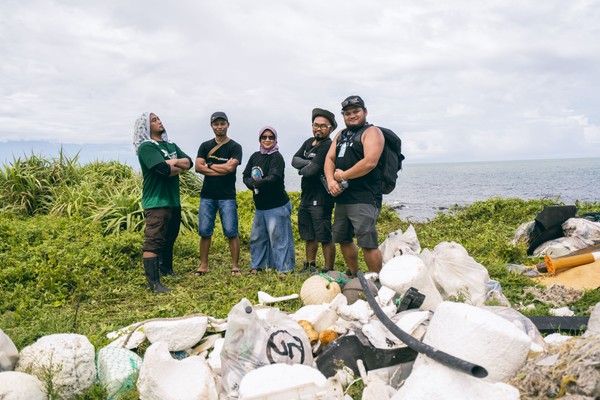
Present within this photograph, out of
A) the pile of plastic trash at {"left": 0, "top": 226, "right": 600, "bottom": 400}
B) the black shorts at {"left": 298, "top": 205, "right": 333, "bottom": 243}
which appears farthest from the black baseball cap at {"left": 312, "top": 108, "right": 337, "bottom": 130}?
the pile of plastic trash at {"left": 0, "top": 226, "right": 600, "bottom": 400}

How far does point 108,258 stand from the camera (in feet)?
21.0

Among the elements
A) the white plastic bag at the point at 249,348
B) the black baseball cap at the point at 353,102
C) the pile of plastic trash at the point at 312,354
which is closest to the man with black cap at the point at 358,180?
the black baseball cap at the point at 353,102

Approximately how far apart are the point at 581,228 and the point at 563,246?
42 centimetres

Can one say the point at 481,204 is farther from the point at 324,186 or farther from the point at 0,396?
the point at 0,396

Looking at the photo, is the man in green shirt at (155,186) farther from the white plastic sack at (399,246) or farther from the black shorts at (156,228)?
the white plastic sack at (399,246)

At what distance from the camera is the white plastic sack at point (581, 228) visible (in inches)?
251

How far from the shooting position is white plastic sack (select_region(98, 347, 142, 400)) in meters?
2.88

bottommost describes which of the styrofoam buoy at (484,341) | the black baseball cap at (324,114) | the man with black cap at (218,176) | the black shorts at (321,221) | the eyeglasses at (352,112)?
the styrofoam buoy at (484,341)

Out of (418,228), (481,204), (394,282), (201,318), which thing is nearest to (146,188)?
(201,318)

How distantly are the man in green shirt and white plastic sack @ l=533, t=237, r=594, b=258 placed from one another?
15.9 ft

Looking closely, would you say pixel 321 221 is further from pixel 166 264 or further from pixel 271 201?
pixel 166 264

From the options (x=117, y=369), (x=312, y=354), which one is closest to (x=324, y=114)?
(x=312, y=354)

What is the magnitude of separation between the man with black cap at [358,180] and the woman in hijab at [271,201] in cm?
102

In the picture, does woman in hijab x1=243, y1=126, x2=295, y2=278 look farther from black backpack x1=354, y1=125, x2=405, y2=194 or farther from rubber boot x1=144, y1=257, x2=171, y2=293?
black backpack x1=354, y1=125, x2=405, y2=194
